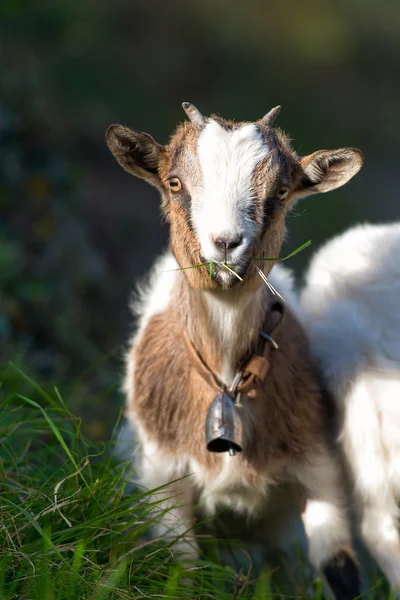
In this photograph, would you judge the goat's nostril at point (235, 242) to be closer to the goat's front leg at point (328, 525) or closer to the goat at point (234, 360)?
the goat at point (234, 360)

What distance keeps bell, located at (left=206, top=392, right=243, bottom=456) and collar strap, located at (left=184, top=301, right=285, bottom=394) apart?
87mm

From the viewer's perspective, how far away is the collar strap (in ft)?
12.6

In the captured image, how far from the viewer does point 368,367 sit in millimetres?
4191

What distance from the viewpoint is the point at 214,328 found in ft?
12.5

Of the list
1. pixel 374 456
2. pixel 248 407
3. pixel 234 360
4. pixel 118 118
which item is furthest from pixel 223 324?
pixel 118 118

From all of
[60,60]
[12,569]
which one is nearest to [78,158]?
[60,60]

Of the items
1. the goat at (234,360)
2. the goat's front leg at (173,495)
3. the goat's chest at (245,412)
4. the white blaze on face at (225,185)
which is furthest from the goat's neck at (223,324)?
the goat's front leg at (173,495)

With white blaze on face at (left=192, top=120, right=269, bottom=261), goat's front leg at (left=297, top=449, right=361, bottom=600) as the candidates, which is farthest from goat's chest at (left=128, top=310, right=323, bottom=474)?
white blaze on face at (left=192, top=120, right=269, bottom=261)

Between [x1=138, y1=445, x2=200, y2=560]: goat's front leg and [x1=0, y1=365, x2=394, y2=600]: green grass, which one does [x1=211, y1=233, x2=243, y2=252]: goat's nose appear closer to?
[x1=0, y1=365, x2=394, y2=600]: green grass

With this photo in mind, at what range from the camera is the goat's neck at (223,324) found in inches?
147

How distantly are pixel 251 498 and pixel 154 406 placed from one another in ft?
1.98

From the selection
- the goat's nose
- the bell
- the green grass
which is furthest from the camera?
the bell

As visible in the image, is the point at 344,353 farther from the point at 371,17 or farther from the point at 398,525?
the point at 371,17

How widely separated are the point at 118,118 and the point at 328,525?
335 inches
